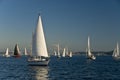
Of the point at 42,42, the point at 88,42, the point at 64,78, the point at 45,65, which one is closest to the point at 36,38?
the point at 42,42

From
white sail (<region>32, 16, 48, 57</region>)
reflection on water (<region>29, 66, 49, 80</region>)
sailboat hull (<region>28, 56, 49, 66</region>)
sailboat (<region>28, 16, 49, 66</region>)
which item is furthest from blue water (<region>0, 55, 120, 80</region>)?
white sail (<region>32, 16, 48, 57</region>)

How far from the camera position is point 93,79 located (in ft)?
153

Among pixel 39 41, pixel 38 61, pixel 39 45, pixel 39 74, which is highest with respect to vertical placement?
pixel 39 41

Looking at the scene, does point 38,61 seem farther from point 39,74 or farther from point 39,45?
point 39,74

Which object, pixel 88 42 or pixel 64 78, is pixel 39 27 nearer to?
pixel 64 78

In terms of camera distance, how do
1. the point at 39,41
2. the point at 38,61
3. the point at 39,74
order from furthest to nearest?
the point at 39,41
the point at 38,61
the point at 39,74

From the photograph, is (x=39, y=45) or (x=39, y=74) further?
(x=39, y=45)

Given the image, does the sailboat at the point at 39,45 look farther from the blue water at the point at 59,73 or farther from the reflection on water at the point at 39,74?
the reflection on water at the point at 39,74

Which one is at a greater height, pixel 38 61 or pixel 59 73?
pixel 38 61

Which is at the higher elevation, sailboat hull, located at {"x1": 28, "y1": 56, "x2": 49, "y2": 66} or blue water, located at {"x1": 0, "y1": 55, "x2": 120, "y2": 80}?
sailboat hull, located at {"x1": 28, "y1": 56, "x2": 49, "y2": 66}

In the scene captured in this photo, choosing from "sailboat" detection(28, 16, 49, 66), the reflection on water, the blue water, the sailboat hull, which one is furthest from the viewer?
"sailboat" detection(28, 16, 49, 66)

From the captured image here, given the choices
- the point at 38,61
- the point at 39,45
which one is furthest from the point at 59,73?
the point at 39,45

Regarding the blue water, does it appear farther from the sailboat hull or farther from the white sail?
the white sail

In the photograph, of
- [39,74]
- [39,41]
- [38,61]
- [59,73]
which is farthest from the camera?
[39,41]
